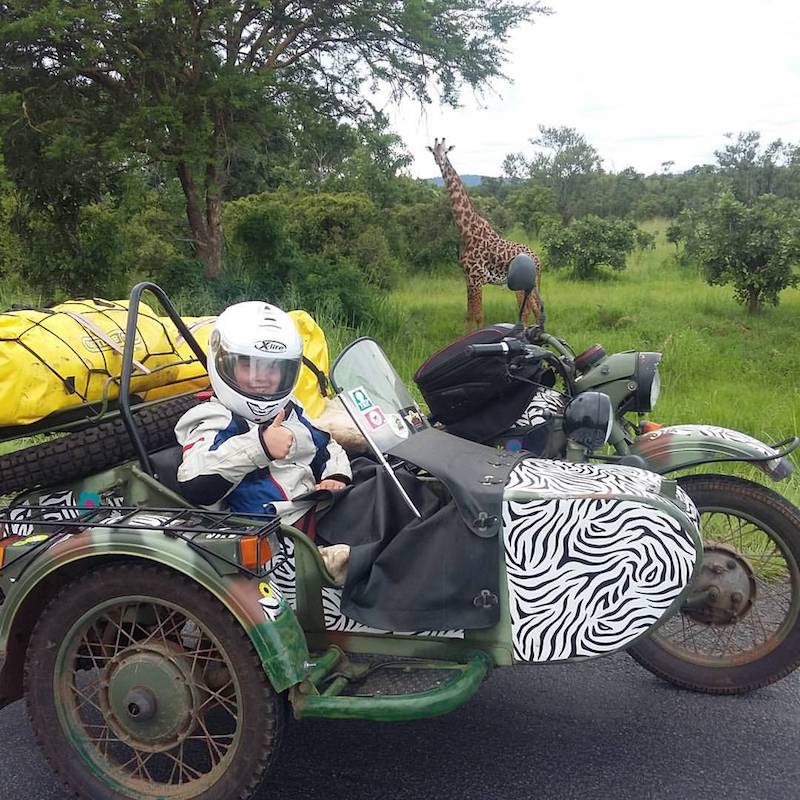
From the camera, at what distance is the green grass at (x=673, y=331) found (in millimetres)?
8125

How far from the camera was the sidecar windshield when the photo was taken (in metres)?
2.71

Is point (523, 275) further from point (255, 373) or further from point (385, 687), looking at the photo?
point (385, 687)

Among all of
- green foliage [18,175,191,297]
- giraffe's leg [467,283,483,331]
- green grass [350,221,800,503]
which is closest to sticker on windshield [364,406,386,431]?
green grass [350,221,800,503]

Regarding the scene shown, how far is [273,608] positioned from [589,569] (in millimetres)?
898

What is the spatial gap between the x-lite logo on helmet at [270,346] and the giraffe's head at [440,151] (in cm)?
1095

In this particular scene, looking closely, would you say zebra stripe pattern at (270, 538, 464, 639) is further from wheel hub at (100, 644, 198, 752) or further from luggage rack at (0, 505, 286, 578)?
wheel hub at (100, 644, 198, 752)

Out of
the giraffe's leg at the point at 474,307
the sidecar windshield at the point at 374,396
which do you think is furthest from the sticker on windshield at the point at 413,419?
the giraffe's leg at the point at 474,307

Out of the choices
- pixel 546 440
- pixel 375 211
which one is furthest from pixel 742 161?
pixel 546 440

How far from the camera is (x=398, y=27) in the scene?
12180 mm

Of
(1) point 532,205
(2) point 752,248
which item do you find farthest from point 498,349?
(1) point 532,205

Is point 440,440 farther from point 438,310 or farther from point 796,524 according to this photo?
point 438,310

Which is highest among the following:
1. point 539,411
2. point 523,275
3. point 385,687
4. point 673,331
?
point 523,275

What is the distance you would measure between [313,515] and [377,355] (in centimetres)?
68

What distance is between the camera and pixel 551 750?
105 inches
